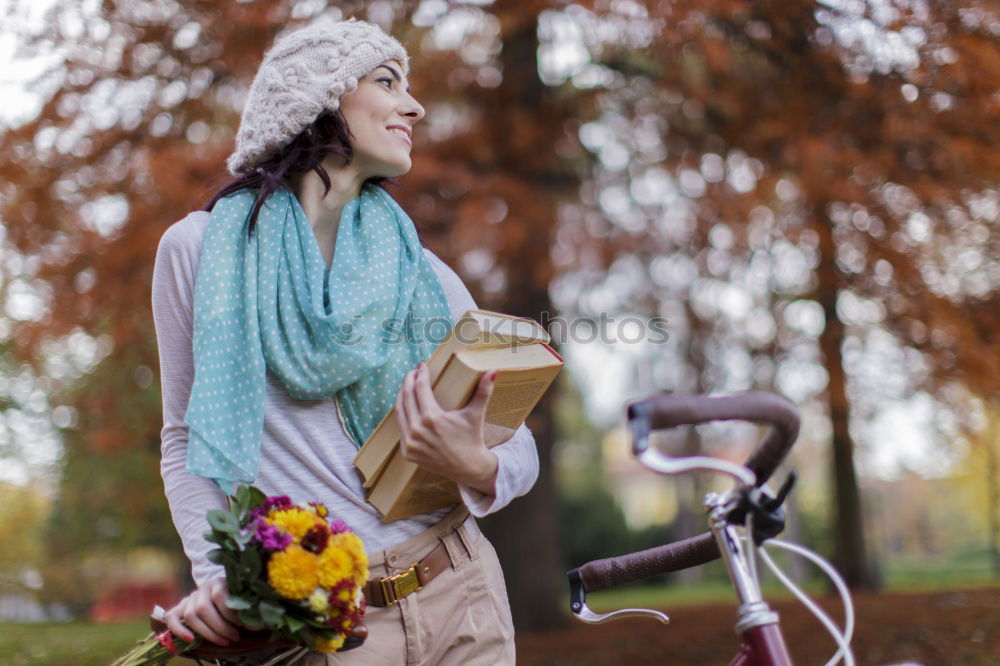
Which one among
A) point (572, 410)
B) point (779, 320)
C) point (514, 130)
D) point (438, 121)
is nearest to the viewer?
point (514, 130)

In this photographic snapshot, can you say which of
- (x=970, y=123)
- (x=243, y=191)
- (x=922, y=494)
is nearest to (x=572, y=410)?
(x=922, y=494)

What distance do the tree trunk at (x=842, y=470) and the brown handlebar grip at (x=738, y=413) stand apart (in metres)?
5.44

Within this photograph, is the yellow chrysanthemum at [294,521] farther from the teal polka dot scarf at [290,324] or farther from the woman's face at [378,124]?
the woman's face at [378,124]

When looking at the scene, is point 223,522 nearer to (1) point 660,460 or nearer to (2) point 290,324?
(2) point 290,324

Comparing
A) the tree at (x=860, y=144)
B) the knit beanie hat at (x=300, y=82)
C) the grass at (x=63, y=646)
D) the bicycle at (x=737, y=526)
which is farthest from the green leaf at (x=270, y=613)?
the grass at (x=63, y=646)

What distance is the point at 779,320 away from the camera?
29.6 ft

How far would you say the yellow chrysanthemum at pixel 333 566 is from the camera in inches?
59.2

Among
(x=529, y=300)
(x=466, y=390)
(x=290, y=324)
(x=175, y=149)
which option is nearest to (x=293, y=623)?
(x=466, y=390)

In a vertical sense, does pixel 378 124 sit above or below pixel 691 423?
above

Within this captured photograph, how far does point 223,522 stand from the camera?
4.99 feet

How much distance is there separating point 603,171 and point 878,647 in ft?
15.1

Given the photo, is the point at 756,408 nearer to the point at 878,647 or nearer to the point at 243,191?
the point at 243,191

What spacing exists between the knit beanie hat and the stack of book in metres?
0.72

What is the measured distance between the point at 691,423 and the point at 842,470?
9.73 m
